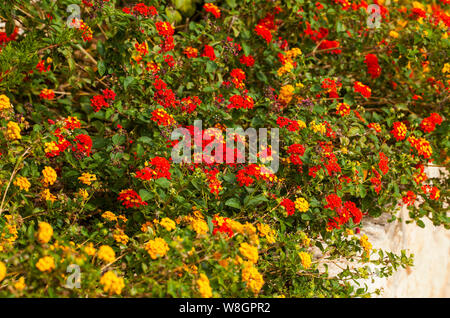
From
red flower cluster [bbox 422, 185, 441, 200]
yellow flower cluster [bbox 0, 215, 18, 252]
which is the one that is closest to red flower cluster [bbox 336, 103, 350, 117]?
red flower cluster [bbox 422, 185, 441, 200]

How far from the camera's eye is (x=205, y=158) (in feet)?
7.14

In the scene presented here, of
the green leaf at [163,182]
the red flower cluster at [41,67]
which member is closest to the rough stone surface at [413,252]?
the green leaf at [163,182]

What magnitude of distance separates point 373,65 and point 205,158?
1.47 metres

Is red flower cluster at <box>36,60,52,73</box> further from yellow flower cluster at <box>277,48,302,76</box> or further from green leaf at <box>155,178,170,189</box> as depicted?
yellow flower cluster at <box>277,48,302,76</box>

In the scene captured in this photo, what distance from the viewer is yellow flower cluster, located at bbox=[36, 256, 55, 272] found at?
139 cm

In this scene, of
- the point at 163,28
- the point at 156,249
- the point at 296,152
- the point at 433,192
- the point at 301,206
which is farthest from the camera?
the point at 433,192

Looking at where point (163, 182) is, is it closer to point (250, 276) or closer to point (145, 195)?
point (145, 195)

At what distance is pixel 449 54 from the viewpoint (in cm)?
293

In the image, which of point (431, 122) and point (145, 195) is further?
point (431, 122)

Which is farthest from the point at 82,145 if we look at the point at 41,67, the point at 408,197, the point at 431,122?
the point at 431,122

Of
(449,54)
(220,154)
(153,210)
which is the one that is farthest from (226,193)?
(449,54)

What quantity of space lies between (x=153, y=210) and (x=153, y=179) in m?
0.16

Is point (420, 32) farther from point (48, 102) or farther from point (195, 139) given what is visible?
point (48, 102)
